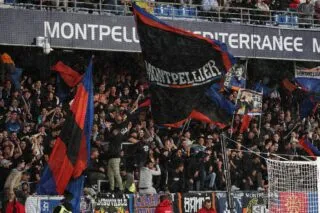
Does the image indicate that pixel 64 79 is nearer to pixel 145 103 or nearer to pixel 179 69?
pixel 145 103

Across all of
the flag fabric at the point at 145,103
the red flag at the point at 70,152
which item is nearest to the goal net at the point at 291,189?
the flag fabric at the point at 145,103

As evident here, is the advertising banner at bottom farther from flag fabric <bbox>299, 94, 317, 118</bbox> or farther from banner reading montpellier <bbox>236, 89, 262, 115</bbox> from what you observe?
flag fabric <bbox>299, 94, 317, 118</bbox>

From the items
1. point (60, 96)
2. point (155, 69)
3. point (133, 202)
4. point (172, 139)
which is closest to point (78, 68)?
point (60, 96)

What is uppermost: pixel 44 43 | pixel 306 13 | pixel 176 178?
pixel 306 13

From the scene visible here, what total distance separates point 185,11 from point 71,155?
7.64 meters

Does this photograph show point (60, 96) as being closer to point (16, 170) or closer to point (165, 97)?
point (16, 170)

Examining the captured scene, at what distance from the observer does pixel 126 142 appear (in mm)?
23109

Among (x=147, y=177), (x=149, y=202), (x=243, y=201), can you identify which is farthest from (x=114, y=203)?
(x=243, y=201)

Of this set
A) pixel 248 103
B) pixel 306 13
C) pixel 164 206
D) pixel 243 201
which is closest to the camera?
pixel 164 206

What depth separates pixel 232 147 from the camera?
2531 cm

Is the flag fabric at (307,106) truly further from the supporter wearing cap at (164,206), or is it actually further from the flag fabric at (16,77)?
the flag fabric at (16,77)

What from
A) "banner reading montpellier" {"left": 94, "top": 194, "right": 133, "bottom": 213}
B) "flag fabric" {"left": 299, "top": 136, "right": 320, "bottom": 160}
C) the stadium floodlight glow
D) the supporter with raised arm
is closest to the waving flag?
the stadium floodlight glow

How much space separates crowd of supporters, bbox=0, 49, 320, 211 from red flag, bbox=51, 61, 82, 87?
0.25 meters

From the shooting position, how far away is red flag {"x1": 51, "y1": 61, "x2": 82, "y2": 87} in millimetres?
25188
